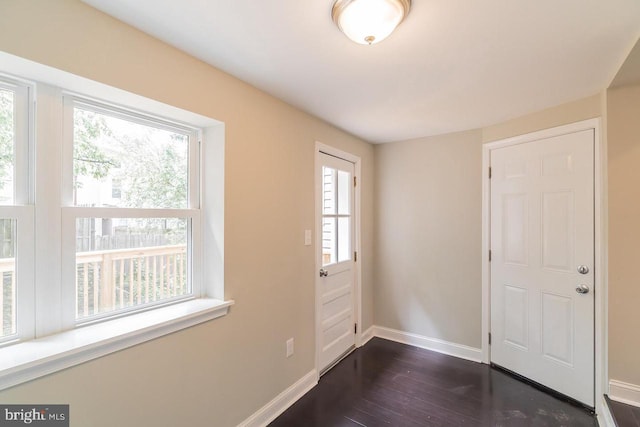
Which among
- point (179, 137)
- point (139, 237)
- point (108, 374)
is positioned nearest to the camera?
point (108, 374)

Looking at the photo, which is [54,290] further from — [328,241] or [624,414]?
[624,414]

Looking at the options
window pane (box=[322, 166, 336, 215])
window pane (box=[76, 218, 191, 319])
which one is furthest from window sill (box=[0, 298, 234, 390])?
window pane (box=[322, 166, 336, 215])

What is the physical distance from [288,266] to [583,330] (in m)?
2.23

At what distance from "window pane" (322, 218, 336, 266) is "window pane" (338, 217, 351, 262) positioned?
10 cm

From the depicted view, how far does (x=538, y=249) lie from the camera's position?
2.36m

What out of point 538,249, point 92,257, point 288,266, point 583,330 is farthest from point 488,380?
point 92,257

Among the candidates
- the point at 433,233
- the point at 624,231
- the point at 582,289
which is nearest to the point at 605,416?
the point at 582,289

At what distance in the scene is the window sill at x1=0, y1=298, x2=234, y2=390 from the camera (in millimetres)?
1010

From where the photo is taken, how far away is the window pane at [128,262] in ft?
4.40

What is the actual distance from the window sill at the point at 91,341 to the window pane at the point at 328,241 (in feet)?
3.88

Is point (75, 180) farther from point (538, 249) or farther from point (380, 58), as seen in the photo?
point (538, 249)

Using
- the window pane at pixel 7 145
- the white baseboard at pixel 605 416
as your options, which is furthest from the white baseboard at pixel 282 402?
the white baseboard at pixel 605 416

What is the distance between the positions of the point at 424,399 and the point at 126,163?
8.44ft

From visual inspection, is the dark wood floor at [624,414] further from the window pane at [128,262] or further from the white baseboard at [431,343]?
the window pane at [128,262]
